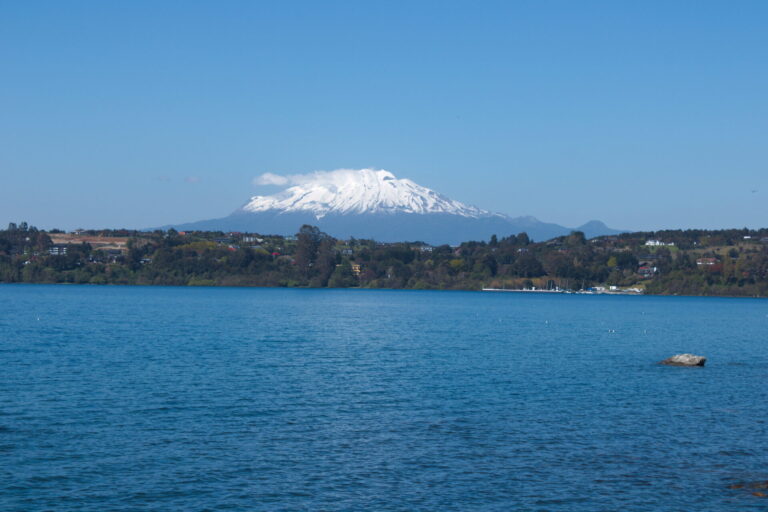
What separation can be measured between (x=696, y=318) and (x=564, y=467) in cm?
11308

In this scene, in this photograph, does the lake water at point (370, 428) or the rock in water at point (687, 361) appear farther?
the rock in water at point (687, 361)

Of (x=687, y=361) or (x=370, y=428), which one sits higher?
(x=687, y=361)

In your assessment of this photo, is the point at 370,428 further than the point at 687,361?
No

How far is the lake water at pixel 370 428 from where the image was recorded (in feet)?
78.5

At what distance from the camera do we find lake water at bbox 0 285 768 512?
23922 mm

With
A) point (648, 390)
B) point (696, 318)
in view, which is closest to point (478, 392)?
point (648, 390)

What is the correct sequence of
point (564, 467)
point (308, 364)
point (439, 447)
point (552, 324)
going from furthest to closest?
point (552, 324)
point (308, 364)
point (439, 447)
point (564, 467)

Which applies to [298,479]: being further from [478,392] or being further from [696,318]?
[696,318]

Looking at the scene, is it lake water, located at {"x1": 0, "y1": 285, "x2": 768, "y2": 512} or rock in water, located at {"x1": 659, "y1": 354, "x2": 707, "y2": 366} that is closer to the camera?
lake water, located at {"x1": 0, "y1": 285, "x2": 768, "y2": 512}

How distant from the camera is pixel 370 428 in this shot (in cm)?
3262

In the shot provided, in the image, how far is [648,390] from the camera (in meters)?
44.3

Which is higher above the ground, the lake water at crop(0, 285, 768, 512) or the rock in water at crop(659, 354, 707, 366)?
the rock in water at crop(659, 354, 707, 366)

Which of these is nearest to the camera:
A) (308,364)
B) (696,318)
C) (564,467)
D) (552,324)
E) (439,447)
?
(564,467)

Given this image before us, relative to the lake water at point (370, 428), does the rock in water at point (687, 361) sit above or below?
above
